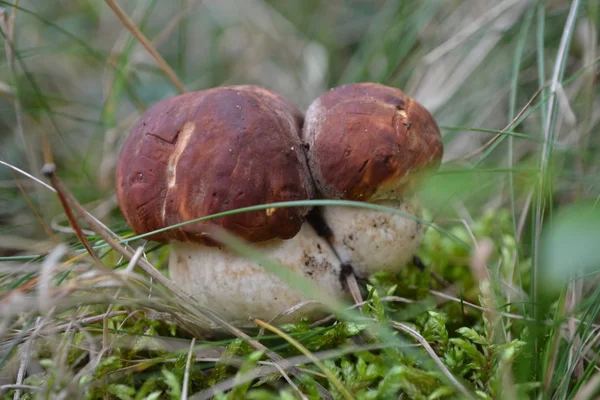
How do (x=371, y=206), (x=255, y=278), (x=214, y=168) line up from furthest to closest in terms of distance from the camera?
1. (x=255, y=278)
2. (x=214, y=168)
3. (x=371, y=206)

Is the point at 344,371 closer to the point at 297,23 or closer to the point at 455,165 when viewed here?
the point at 455,165

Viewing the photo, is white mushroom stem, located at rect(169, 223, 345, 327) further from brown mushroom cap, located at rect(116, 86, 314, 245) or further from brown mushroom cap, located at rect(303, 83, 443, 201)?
brown mushroom cap, located at rect(303, 83, 443, 201)

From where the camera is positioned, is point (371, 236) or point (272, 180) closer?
point (272, 180)

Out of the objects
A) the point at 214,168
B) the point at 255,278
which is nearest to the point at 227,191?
the point at 214,168

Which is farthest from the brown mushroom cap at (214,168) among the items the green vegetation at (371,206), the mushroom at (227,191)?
the green vegetation at (371,206)

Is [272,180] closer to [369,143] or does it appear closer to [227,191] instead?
[227,191]

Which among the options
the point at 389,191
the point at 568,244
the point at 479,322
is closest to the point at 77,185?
the point at 389,191

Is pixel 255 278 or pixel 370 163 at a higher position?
pixel 370 163

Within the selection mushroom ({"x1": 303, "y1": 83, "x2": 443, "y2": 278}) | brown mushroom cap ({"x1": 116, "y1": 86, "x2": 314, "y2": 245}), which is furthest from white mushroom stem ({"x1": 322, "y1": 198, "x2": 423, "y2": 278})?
brown mushroom cap ({"x1": 116, "y1": 86, "x2": 314, "y2": 245})
